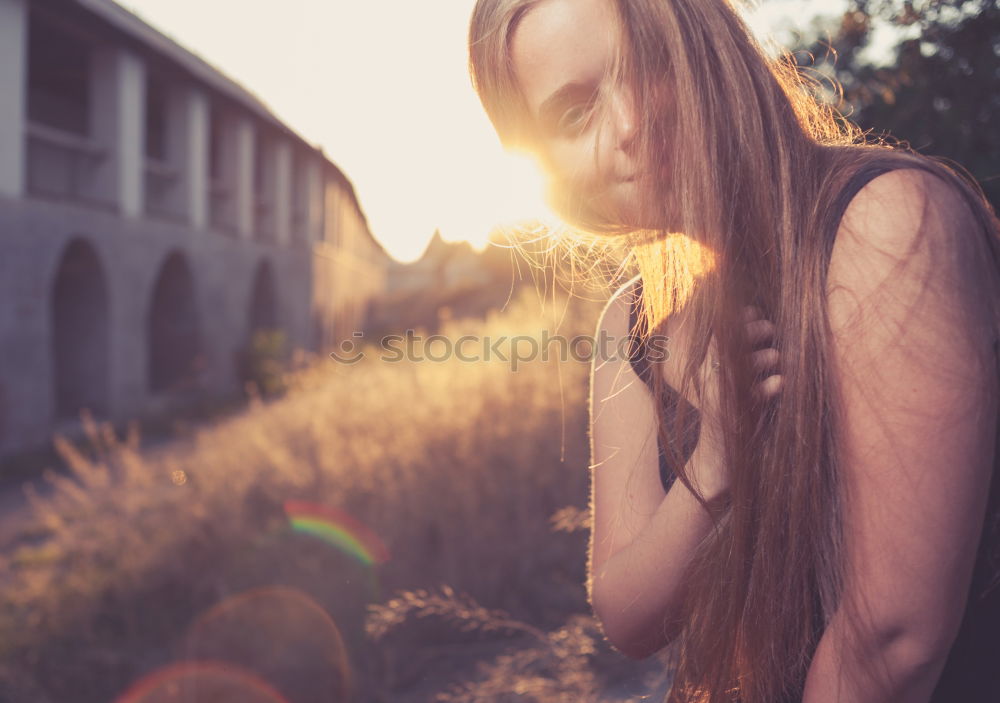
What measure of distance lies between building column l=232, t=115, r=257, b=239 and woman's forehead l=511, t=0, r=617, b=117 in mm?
16698

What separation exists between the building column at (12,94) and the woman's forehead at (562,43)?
10.3m

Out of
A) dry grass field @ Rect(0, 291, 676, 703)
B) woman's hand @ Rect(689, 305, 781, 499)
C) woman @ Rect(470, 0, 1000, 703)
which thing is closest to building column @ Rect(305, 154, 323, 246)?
dry grass field @ Rect(0, 291, 676, 703)

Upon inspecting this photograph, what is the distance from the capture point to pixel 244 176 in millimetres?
17078

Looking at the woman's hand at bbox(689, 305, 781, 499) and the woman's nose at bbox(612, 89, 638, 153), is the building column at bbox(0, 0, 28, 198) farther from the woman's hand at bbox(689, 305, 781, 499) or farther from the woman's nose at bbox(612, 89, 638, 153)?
the woman's hand at bbox(689, 305, 781, 499)

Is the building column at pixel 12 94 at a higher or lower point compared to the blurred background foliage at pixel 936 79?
higher

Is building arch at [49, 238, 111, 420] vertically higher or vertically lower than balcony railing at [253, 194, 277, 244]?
lower

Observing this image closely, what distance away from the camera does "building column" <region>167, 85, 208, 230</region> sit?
46.4 feet

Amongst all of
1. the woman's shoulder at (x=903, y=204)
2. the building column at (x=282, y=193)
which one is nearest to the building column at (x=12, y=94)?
the building column at (x=282, y=193)

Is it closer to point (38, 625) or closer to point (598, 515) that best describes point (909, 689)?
point (598, 515)

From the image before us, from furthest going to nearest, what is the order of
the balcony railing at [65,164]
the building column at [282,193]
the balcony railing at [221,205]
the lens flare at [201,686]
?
the building column at [282,193] < the balcony railing at [221,205] < the balcony railing at [65,164] < the lens flare at [201,686]

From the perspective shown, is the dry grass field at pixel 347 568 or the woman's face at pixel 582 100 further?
the dry grass field at pixel 347 568

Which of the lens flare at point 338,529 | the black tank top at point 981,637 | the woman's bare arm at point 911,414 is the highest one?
the woman's bare arm at point 911,414

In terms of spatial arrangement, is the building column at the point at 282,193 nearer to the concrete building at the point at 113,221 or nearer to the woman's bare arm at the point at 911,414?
the concrete building at the point at 113,221

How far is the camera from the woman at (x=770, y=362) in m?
0.83
